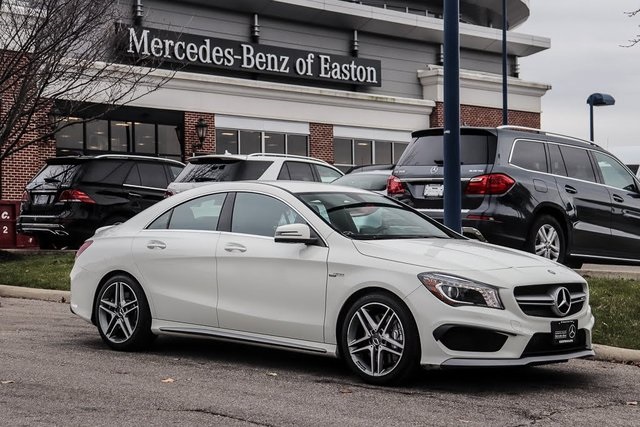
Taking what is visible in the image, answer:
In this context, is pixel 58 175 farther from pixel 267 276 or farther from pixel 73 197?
pixel 267 276

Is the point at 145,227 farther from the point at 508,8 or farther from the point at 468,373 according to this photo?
the point at 508,8

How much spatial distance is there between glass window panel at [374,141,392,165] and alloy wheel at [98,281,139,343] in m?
31.3

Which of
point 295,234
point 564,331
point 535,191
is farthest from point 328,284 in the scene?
point 535,191

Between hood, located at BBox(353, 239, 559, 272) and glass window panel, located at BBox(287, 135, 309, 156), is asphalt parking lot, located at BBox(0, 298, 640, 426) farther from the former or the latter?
→ glass window panel, located at BBox(287, 135, 309, 156)

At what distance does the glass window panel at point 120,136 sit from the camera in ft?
109

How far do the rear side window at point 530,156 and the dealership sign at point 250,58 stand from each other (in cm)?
2032

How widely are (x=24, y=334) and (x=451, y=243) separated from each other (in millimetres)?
4511

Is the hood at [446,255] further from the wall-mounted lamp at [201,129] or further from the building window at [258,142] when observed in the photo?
the building window at [258,142]

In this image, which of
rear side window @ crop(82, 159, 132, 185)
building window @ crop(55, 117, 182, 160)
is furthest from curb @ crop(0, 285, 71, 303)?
building window @ crop(55, 117, 182, 160)

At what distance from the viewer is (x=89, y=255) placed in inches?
363

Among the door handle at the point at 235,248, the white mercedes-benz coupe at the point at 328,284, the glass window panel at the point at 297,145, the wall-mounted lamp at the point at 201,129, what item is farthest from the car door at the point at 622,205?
the glass window panel at the point at 297,145

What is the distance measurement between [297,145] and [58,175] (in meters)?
19.4

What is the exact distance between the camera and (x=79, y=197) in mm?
18312

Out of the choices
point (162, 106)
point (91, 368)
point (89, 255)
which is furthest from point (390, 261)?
point (162, 106)
